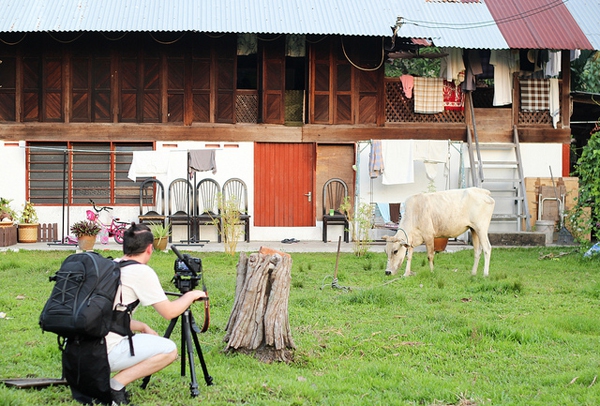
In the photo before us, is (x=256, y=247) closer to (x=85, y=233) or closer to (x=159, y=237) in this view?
(x=159, y=237)

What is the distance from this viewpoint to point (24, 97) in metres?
17.0

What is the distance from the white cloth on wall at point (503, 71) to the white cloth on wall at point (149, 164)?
7803 millimetres

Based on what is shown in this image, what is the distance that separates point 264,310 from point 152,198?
1143 centimetres

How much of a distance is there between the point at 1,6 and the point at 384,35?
8.58 m

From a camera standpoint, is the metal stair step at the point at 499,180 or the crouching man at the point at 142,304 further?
the metal stair step at the point at 499,180

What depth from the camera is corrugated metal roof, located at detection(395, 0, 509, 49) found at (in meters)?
16.5

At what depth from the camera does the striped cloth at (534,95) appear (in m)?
18.1

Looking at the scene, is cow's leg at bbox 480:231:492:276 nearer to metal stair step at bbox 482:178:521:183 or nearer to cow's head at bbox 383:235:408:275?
cow's head at bbox 383:235:408:275

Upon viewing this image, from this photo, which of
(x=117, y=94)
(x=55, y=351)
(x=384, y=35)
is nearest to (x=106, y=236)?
(x=117, y=94)

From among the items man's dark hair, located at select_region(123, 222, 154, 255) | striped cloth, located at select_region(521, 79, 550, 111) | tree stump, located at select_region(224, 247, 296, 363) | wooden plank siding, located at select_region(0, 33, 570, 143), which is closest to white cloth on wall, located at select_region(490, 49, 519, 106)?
striped cloth, located at select_region(521, 79, 550, 111)

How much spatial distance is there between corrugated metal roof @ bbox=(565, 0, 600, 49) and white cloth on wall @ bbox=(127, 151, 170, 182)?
10042 mm

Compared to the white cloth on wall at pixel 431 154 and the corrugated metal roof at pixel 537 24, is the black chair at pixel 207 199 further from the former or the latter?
the corrugated metal roof at pixel 537 24

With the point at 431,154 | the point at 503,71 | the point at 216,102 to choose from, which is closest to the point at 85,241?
the point at 216,102

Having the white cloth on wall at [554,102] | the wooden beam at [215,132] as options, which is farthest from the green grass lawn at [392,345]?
the white cloth on wall at [554,102]
